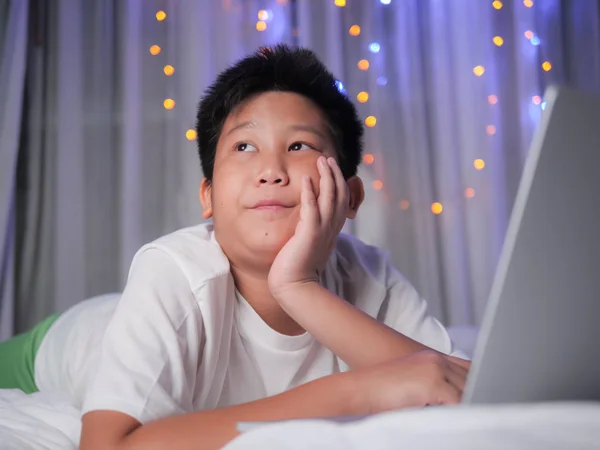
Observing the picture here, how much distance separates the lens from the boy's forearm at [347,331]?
868 millimetres

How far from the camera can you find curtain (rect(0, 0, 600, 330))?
8.36 feet

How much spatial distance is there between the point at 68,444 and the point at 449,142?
208 centimetres

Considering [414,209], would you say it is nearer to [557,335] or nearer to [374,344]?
[374,344]

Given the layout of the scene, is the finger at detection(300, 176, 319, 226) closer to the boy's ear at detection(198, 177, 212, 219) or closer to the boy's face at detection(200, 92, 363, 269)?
the boy's face at detection(200, 92, 363, 269)

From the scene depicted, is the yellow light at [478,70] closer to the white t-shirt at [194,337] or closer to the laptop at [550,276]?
the white t-shirt at [194,337]

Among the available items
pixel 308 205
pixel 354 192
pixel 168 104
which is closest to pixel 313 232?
pixel 308 205

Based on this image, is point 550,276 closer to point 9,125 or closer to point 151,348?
point 151,348

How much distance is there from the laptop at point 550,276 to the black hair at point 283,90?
2.26ft

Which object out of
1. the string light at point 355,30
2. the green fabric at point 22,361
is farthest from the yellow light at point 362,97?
the green fabric at point 22,361

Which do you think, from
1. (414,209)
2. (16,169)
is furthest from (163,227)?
(414,209)

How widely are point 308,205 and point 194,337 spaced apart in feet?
0.91

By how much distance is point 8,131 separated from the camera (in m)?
2.47

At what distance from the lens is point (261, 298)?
1.12 m

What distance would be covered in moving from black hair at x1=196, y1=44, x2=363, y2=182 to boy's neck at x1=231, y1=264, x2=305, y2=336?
0.82 ft
